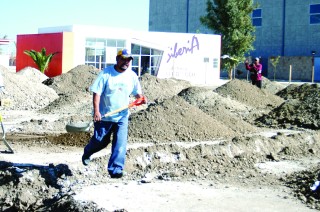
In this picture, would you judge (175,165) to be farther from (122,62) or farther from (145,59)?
(145,59)

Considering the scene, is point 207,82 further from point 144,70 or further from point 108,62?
point 108,62

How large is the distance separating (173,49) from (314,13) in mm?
16910

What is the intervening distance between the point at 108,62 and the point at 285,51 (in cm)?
2200

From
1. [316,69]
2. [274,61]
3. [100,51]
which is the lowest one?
[316,69]

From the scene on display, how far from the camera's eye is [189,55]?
43656 millimetres

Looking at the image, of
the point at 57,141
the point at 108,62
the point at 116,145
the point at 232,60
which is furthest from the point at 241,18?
the point at 116,145

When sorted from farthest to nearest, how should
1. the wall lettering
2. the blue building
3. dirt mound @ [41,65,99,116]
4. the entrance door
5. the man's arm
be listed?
the blue building, the entrance door, the wall lettering, dirt mound @ [41,65,99,116], the man's arm

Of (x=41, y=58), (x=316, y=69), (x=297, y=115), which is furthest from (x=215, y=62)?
(x=297, y=115)

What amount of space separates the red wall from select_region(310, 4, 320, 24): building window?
25.9m

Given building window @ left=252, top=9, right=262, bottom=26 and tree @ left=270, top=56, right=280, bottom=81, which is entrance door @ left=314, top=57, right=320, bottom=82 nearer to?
tree @ left=270, top=56, right=280, bottom=81

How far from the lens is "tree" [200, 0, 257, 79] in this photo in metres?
46.3

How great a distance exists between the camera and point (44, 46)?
3966cm

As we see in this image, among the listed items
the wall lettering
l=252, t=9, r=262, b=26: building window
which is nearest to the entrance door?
l=252, t=9, r=262, b=26: building window

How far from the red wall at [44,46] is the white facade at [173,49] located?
0.90 metres
